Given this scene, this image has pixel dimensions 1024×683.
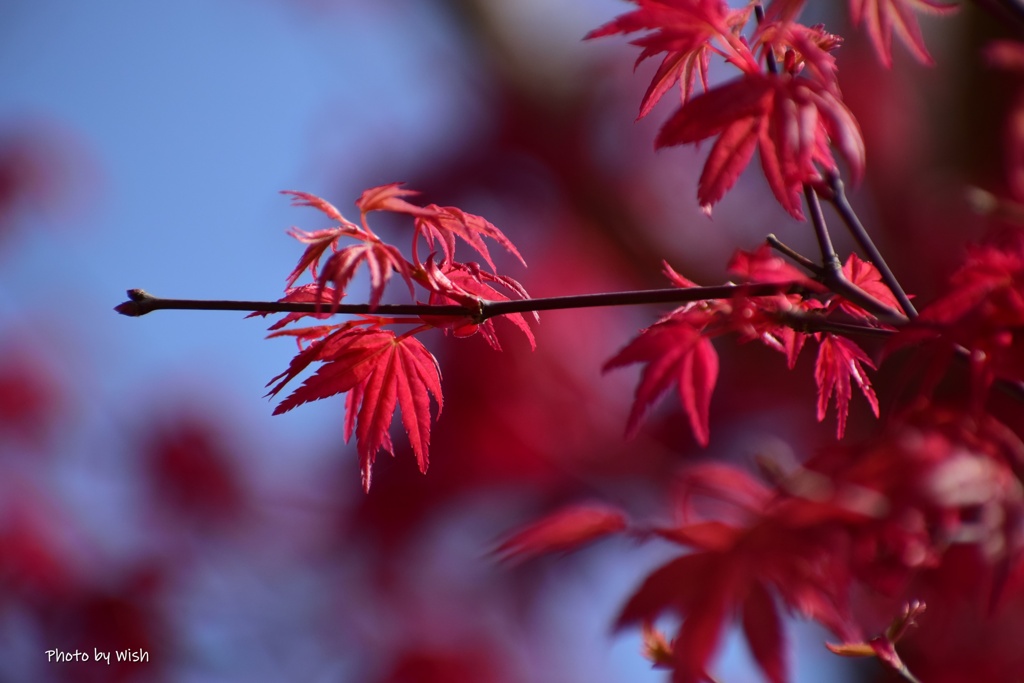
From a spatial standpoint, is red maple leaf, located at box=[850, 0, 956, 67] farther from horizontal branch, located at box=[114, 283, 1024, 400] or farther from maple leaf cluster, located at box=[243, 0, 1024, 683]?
horizontal branch, located at box=[114, 283, 1024, 400]

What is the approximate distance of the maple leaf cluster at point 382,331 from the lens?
70cm

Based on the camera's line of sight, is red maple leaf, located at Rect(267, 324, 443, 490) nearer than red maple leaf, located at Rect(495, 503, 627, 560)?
No

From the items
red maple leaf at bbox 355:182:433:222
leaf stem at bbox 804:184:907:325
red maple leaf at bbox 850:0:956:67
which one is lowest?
leaf stem at bbox 804:184:907:325

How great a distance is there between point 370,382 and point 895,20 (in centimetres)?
57

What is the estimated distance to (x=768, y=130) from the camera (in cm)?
64

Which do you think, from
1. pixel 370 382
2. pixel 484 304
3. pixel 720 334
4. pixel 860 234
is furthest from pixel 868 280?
pixel 370 382

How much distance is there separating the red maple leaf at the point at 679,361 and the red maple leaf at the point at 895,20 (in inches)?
11.6

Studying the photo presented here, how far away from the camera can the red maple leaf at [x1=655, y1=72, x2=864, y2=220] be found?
577 mm

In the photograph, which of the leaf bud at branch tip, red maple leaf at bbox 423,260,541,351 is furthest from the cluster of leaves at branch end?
the leaf bud at branch tip

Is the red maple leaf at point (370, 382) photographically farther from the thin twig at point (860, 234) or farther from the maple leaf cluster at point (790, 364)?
the thin twig at point (860, 234)

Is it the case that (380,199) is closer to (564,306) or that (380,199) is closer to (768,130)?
(564,306)

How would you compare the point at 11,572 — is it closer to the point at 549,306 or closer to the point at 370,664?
the point at 370,664

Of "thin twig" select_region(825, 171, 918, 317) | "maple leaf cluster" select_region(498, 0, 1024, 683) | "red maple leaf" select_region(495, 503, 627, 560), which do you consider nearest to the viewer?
"maple leaf cluster" select_region(498, 0, 1024, 683)

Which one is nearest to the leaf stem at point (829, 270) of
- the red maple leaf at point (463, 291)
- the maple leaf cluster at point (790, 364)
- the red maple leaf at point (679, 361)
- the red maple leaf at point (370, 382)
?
the maple leaf cluster at point (790, 364)
